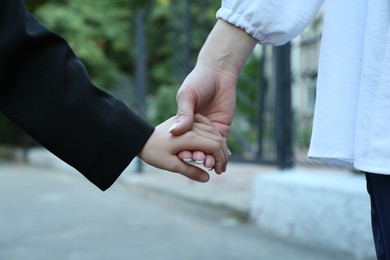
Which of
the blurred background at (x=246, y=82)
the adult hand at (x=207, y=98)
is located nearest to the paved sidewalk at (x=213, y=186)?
the blurred background at (x=246, y=82)

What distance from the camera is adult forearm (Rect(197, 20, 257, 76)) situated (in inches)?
53.8

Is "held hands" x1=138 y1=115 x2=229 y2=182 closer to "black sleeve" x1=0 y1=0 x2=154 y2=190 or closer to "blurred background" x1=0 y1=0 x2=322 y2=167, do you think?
"black sleeve" x1=0 y1=0 x2=154 y2=190

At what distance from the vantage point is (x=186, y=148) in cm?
131

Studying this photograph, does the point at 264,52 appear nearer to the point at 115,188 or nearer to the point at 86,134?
the point at 115,188

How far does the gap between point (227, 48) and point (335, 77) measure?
31cm

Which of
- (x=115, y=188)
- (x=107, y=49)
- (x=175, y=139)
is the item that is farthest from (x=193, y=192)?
(x=107, y=49)

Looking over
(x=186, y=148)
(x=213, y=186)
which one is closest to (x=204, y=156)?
(x=186, y=148)

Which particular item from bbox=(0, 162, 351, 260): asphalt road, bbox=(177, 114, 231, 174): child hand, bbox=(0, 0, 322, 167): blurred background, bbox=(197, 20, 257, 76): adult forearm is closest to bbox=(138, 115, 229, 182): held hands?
bbox=(177, 114, 231, 174): child hand

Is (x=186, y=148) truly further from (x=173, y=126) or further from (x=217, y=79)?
(x=217, y=79)

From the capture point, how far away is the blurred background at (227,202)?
367cm

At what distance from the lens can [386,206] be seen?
1.08 metres

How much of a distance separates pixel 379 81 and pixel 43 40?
701 mm

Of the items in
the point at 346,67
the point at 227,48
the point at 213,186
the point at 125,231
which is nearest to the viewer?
the point at 346,67

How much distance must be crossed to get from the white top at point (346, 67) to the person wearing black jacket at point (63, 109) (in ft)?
1.24
